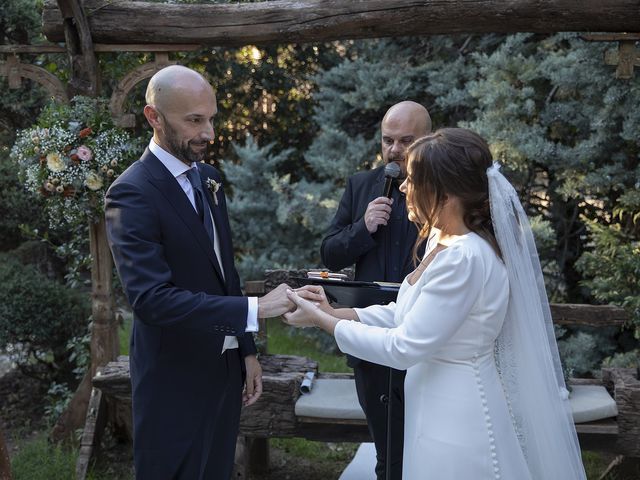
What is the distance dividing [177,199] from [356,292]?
2.62 feet

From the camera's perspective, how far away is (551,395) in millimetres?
2795

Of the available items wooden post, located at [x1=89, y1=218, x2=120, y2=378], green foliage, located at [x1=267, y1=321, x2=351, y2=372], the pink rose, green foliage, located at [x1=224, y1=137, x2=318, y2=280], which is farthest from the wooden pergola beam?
green foliage, located at [x1=267, y1=321, x2=351, y2=372]

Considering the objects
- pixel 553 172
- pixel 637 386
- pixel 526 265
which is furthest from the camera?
pixel 553 172

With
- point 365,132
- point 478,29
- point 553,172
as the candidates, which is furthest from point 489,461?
point 365,132

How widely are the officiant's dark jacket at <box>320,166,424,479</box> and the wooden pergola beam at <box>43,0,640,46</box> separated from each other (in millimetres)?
1127

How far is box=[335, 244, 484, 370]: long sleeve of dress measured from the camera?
99.3 inches

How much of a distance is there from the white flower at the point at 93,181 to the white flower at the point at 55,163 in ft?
0.54

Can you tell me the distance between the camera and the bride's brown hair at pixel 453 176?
2609mm

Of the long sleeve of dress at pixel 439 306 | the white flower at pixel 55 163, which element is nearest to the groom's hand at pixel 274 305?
the long sleeve of dress at pixel 439 306

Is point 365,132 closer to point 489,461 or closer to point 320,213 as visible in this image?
point 320,213

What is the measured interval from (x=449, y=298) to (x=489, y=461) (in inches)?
23.5

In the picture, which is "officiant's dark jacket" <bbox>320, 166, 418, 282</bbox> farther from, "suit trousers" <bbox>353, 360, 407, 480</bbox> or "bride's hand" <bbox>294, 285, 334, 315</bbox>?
"bride's hand" <bbox>294, 285, 334, 315</bbox>

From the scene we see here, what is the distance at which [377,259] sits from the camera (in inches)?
157

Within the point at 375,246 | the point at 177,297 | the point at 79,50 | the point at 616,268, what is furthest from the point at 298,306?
the point at 616,268
